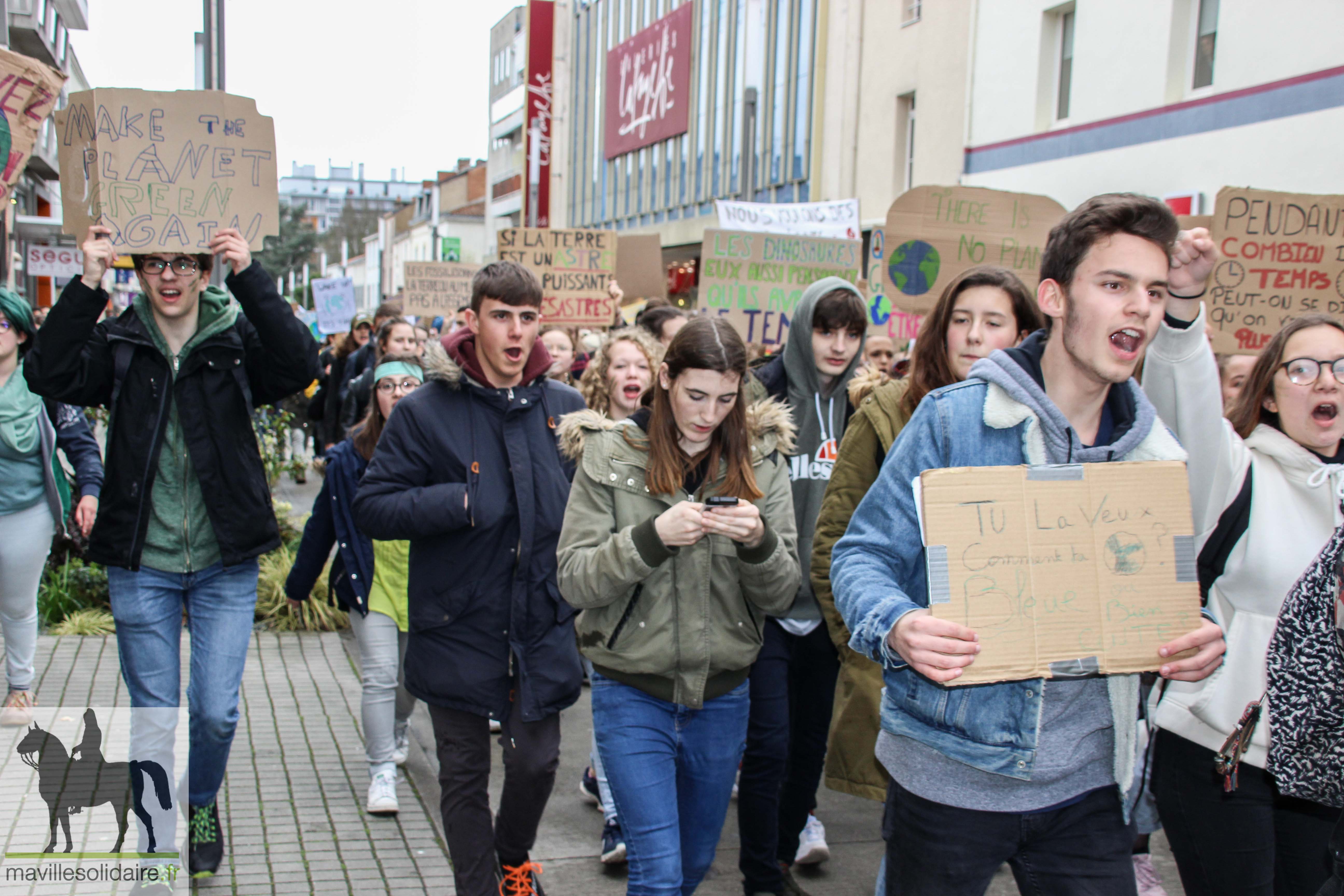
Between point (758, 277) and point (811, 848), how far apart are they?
4990mm

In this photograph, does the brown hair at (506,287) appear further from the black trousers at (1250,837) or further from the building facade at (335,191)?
the building facade at (335,191)

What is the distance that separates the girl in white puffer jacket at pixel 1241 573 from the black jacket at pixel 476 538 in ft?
5.99

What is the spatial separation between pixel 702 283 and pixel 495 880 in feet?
17.8

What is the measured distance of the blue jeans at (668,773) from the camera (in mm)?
3277

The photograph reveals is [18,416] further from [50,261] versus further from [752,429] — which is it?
[50,261]

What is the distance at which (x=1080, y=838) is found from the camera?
257 cm

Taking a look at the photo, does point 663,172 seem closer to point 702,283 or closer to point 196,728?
point 702,283

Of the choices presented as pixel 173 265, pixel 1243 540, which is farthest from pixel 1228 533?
pixel 173 265

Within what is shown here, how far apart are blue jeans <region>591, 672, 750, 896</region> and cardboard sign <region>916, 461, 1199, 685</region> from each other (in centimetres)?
132

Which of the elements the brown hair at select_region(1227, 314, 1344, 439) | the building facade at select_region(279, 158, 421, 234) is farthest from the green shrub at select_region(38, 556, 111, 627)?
the building facade at select_region(279, 158, 421, 234)

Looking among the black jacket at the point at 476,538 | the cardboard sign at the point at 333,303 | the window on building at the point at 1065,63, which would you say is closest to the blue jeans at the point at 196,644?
the black jacket at the point at 476,538

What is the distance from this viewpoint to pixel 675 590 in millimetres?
3477

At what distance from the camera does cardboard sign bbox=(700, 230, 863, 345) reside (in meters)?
8.72

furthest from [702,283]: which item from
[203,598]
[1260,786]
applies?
[1260,786]
